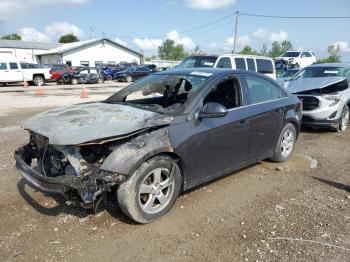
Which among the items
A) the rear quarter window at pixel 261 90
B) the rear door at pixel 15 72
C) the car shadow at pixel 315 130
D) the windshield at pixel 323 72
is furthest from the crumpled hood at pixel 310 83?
the rear door at pixel 15 72

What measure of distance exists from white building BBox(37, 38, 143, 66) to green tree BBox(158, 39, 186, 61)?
64.1 metres

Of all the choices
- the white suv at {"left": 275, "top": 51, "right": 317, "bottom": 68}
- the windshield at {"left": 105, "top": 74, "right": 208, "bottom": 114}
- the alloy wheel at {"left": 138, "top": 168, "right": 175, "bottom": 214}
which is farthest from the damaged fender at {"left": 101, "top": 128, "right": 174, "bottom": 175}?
the white suv at {"left": 275, "top": 51, "right": 317, "bottom": 68}

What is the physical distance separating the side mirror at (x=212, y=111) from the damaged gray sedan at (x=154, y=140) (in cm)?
1

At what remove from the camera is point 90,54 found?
49.6 meters

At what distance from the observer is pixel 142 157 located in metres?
3.52

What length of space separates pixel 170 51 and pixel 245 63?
10792 cm

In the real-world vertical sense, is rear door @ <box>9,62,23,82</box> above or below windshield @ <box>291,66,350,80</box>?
below

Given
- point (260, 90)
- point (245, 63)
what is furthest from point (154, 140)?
point (245, 63)

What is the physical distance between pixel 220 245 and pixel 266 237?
20.7 inches

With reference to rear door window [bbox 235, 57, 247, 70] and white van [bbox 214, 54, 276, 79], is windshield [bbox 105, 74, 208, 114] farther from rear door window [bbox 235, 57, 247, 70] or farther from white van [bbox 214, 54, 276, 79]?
rear door window [bbox 235, 57, 247, 70]

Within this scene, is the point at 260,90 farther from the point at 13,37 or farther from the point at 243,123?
the point at 13,37

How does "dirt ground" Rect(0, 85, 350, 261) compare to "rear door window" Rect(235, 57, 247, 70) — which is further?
"rear door window" Rect(235, 57, 247, 70)

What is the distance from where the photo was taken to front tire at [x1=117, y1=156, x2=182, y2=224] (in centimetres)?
354

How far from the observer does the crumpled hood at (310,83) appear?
8664mm
